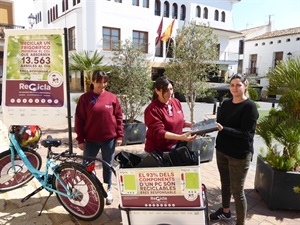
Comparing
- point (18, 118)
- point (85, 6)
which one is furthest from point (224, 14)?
point (18, 118)

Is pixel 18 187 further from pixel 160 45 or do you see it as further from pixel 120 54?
pixel 160 45

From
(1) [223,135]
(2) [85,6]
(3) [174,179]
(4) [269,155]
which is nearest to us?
(3) [174,179]

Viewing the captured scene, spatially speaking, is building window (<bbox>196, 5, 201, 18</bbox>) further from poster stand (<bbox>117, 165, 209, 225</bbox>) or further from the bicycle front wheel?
poster stand (<bbox>117, 165, 209, 225</bbox>)

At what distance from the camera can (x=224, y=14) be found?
25250 millimetres

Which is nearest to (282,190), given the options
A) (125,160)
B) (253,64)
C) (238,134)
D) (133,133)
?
(238,134)

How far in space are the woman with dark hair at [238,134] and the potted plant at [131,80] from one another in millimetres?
3406

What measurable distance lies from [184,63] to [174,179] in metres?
3.65

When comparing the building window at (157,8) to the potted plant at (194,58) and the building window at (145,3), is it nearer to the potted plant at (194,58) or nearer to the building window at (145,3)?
the building window at (145,3)

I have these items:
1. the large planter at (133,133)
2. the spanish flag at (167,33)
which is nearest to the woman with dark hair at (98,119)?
the large planter at (133,133)

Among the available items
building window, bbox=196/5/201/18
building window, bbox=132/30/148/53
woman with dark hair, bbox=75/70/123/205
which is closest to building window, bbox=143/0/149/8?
building window, bbox=132/30/148/53

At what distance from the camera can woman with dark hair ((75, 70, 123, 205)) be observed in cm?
274

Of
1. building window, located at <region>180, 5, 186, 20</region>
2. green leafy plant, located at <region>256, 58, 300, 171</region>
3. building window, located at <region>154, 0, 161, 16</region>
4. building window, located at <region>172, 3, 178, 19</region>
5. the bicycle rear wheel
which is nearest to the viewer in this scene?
green leafy plant, located at <region>256, 58, 300, 171</region>

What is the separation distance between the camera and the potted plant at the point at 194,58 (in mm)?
4941

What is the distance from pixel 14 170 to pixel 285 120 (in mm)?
3488
